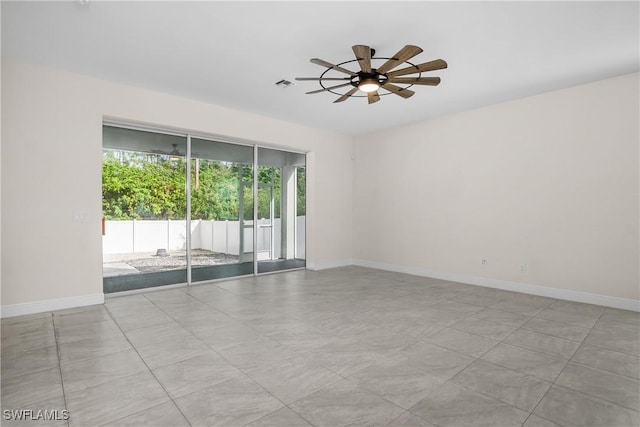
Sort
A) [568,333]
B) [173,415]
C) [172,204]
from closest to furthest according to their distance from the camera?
[173,415], [568,333], [172,204]

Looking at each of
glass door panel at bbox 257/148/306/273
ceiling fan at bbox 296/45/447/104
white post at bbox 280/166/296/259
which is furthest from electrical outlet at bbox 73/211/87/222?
white post at bbox 280/166/296/259

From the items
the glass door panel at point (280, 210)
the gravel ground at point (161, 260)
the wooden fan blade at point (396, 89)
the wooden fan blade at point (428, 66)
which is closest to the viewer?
the wooden fan blade at point (428, 66)

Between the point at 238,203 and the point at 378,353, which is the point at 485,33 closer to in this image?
the point at 378,353

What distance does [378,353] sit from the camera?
2.83 metres

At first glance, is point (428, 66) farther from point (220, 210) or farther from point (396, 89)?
point (220, 210)

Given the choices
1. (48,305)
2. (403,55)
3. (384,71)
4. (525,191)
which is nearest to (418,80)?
(384,71)

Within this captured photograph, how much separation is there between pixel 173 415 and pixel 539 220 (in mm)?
5096

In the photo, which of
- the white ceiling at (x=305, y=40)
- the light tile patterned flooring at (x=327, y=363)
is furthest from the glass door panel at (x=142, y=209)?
the white ceiling at (x=305, y=40)

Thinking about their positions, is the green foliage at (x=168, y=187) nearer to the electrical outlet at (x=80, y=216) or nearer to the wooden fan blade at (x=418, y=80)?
the electrical outlet at (x=80, y=216)

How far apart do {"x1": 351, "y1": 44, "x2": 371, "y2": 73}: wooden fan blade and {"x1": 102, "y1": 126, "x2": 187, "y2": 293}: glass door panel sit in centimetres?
340

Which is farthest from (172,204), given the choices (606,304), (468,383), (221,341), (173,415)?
(606,304)

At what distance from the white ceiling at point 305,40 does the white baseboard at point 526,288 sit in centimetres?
283

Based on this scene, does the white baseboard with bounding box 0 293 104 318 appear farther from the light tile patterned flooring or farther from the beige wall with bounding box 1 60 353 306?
the light tile patterned flooring

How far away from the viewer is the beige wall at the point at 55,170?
3717 mm
